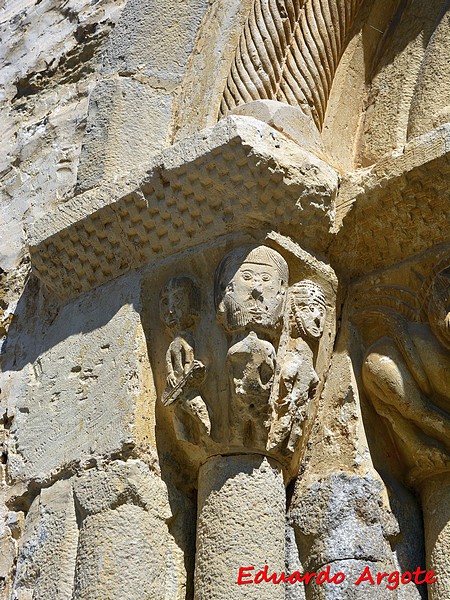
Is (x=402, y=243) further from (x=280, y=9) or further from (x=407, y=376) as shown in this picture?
(x=280, y=9)

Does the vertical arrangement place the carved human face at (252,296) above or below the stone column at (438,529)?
above

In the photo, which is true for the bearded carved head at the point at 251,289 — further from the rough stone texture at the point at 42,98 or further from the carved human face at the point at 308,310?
the rough stone texture at the point at 42,98

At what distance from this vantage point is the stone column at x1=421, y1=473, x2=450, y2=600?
2857 millimetres

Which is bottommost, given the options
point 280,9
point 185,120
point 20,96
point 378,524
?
point 378,524

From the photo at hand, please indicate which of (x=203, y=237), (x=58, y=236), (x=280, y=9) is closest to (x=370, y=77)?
(x=280, y=9)

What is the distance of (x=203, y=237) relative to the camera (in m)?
3.11

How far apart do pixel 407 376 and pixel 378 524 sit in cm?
42

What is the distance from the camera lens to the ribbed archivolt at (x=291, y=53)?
3283mm

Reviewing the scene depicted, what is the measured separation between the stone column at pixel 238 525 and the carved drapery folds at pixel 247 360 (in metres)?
0.06

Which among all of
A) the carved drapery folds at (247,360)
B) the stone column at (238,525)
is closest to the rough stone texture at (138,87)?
the carved drapery folds at (247,360)

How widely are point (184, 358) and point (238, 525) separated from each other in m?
0.48

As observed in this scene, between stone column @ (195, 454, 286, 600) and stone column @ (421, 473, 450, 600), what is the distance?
41cm
